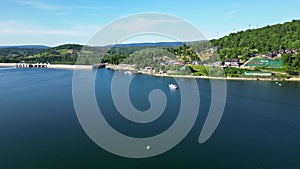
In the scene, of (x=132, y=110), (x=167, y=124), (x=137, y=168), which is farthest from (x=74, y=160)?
(x=132, y=110)

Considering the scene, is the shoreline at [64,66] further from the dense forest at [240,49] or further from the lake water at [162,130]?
the lake water at [162,130]

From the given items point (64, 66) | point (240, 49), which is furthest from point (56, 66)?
point (240, 49)

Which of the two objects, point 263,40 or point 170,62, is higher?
point 263,40

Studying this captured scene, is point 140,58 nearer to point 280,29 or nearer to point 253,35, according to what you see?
point 253,35

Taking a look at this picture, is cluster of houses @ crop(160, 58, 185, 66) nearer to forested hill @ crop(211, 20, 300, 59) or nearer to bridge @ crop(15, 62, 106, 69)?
forested hill @ crop(211, 20, 300, 59)

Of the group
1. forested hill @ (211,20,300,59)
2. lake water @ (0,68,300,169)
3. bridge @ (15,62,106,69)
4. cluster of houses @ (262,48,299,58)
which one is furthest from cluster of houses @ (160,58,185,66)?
lake water @ (0,68,300,169)

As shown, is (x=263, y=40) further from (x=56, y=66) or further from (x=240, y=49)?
(x=56, y=66)
